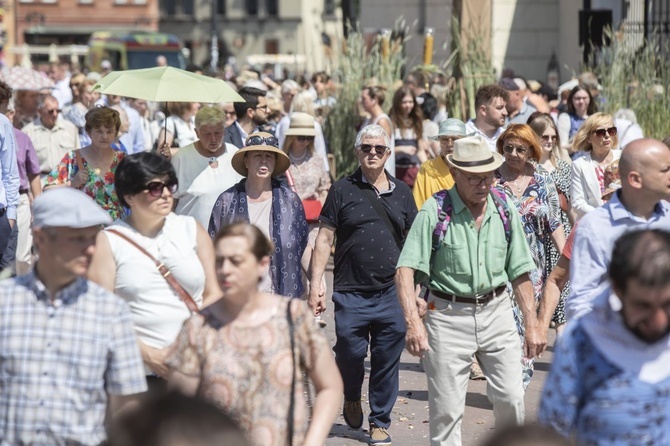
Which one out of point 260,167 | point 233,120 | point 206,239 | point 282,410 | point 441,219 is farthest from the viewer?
point 233,120

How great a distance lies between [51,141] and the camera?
1356cm

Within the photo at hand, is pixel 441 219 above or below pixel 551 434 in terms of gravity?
below

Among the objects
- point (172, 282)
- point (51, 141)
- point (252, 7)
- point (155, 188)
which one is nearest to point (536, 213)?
point (155, 188)

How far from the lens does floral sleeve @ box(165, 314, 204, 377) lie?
456 cm

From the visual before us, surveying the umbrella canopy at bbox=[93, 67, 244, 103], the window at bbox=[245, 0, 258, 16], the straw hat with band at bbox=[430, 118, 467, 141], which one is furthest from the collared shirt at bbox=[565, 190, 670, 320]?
the window at bbox=[245, 0, 258, 16]

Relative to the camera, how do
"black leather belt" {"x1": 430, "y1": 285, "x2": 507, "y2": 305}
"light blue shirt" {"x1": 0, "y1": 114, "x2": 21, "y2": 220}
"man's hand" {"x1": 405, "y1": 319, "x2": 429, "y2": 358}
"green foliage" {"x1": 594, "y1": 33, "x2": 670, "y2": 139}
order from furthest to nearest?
1. "green foliage" {"x1": 594, "y1": 33, "x2": 670, "y2": 139}
2. "light blue shirt" {"x1": 0, "y1": 114, "x2": 21, "y2": 220}
3. "black leather belt" {"x1": 430, "y1": 285, "x2": 507, "y2": 305}
4. "man's hand" {"x1": 405, "y1": 319, "x2": 429, "y2": 358}

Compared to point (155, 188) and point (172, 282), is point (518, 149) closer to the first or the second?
point (155, 188)

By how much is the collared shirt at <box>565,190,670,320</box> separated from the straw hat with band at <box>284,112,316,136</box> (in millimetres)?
5643

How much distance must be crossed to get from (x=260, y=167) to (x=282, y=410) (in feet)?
11.8

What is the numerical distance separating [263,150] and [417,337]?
191 cm

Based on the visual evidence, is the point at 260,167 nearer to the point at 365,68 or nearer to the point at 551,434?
the point at 551,434

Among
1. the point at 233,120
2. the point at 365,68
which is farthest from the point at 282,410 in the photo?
the point at 365,68

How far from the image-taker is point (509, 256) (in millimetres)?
6805

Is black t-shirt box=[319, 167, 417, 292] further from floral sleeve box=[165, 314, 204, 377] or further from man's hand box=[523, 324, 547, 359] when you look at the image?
floral sleeve box=[165, 314, 204, 377]
